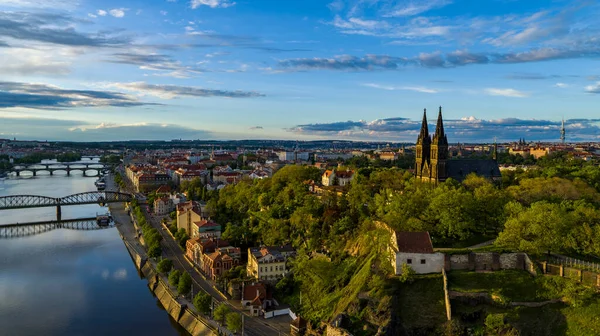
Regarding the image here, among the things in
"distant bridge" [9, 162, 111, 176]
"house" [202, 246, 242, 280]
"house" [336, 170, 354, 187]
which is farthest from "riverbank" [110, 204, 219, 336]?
"distant bridge" [9, 162, 111, 176]

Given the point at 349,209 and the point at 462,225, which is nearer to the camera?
the point at 462,225

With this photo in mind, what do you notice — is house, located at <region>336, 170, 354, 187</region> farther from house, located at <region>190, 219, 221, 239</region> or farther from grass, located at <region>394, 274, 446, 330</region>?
grass, located at <region>394, 274, 446, 330</region>

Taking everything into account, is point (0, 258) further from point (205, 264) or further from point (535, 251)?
point (535, 251)

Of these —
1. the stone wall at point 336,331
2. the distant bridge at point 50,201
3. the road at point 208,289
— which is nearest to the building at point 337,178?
the road at point 208,289

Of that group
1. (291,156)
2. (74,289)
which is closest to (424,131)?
(74,289)

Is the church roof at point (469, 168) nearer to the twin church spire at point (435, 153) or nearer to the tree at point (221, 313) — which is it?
the twin church spire at point (435, 153)

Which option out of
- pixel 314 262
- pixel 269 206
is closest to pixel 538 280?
pixel 314 262
